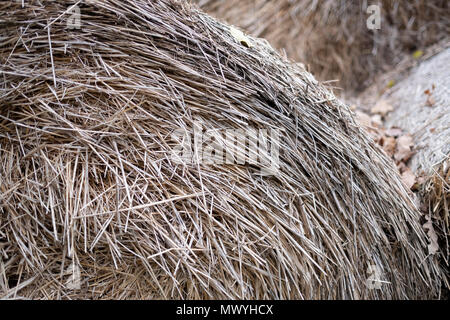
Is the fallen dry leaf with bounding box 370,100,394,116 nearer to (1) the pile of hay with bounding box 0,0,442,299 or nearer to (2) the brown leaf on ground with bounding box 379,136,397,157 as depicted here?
(2) the brown leaf on ground with bounding box 379,136,397,157

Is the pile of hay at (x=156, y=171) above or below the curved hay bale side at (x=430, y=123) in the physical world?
below

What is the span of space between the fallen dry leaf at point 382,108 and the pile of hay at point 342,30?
0.29 m

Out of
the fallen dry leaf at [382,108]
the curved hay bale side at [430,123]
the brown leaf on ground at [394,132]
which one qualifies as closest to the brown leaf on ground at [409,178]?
the curved hay bale side at [430,123]

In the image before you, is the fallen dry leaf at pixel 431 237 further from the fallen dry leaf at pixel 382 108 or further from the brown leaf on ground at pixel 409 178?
the fallen dry leaf at pixel 382 108

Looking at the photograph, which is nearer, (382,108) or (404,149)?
(404,149)

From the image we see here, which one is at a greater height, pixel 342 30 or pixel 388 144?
pixel 342 30

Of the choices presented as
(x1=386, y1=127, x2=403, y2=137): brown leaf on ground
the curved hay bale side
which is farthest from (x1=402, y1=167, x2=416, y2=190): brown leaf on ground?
(x1=386, y1=127, x2=403, y2=137): brown leaf on ground

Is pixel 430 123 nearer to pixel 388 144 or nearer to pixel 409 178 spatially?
pixel 388 144

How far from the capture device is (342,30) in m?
2.33

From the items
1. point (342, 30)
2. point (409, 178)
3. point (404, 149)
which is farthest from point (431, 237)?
point (342, 30)

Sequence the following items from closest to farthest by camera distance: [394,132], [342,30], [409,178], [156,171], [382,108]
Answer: [156,171], [409,178], [394,132], [382,108], [342,30]

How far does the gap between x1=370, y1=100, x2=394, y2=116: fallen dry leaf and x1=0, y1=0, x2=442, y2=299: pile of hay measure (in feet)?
2.68

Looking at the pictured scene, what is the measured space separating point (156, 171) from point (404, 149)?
1.12 metres

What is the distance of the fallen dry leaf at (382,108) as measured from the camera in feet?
6.88
